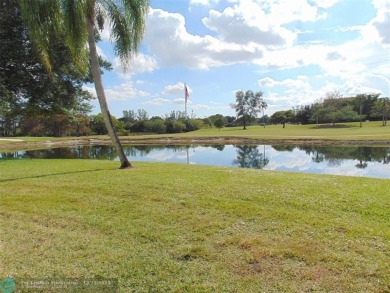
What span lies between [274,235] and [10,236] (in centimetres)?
435

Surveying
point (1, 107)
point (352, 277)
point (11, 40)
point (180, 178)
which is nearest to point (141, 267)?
point (352, 277)

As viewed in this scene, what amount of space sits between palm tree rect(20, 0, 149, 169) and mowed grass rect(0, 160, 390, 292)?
557cm

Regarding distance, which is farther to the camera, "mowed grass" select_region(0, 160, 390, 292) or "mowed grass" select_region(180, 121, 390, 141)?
"mowed grass" select_region(180, 121, 390, 141)

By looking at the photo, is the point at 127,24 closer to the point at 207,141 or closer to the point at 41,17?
the point at 41,17

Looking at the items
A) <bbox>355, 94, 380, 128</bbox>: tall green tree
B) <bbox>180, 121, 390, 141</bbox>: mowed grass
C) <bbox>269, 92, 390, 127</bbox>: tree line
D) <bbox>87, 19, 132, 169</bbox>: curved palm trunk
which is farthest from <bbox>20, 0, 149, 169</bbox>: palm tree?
<bbox>355, 94, 380, 128</bbox>: tall green tree

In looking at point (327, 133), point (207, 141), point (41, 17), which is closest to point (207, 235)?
point (41, 17)

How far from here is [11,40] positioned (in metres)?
13.7

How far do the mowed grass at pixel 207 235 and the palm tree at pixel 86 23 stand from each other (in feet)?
18.3

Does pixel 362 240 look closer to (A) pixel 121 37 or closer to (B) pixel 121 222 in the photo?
(B) pixel 121 222

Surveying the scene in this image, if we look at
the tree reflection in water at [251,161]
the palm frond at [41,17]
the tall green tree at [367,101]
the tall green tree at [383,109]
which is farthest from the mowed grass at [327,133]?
the palm frond at [41,17]

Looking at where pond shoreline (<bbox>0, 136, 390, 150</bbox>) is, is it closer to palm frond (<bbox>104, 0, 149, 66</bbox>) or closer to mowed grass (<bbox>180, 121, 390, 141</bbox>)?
mowed grass (<bbox>180, 121, 390, 141</bbox>)

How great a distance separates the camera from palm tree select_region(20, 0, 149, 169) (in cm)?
1052

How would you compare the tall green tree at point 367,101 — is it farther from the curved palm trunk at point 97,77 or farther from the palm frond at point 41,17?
the palm frond at point 41,17

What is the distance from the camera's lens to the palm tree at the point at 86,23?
10523 millimetres
